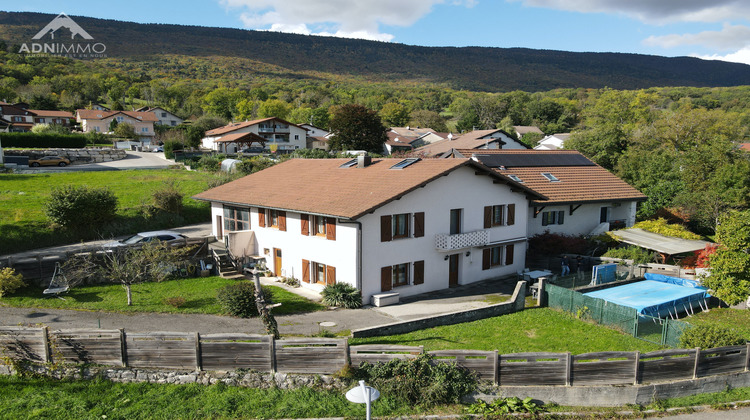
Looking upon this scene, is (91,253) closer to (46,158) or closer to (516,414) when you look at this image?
(516,414)

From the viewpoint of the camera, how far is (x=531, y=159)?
114ft

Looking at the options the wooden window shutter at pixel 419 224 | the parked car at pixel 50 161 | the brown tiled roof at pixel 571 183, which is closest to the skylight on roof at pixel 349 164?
the wooden window shutter at pixel 419 224

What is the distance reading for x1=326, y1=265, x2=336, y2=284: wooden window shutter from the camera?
21.7 metres

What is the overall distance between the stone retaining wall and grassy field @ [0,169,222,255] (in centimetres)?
1058

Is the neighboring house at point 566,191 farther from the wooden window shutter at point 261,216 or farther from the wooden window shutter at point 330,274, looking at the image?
the wooden window shutter at point 261,216

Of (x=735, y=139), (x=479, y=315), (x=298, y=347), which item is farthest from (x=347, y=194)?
(x=735, y=139)

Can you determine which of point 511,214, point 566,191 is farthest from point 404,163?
point 566,191

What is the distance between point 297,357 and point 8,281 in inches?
549

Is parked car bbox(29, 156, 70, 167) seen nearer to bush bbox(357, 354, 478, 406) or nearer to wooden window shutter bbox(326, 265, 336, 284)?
wooden window shutter bbox(326, 265, 336, 284)

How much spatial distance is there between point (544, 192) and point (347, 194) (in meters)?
14.7

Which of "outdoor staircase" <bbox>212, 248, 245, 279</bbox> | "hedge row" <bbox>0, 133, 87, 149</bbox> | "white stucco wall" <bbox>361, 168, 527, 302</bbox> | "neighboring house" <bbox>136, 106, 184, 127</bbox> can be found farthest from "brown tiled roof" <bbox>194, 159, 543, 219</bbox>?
"neighboring house" <bbox>136, 106, 184, 127</bbox>

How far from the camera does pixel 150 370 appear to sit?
44.5 ft

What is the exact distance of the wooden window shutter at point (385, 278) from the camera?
21375 millimetres

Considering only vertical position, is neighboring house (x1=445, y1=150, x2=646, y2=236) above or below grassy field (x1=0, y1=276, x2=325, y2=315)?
above
